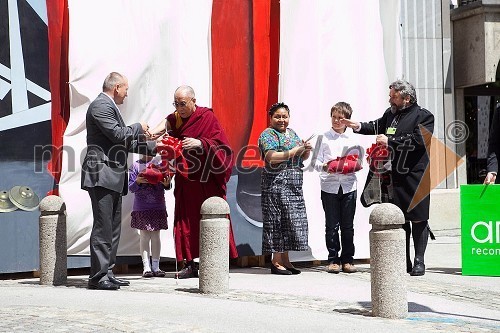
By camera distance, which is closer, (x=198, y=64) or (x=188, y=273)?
(x=188, y=273)

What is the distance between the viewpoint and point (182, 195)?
10.5 m

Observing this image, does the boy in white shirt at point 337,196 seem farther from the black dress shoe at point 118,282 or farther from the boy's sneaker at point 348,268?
the black dress shoe at point 118,282

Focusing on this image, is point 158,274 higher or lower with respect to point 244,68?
lower

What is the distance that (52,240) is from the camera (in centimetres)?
970

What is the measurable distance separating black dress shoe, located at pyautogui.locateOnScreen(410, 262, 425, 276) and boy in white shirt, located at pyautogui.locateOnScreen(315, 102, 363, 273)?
69cm

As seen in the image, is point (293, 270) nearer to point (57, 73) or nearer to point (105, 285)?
point (105, 285)

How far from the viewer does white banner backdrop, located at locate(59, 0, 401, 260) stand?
10.5 m

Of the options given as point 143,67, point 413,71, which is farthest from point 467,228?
point 413,71

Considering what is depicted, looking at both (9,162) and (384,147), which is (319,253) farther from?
(9,162)

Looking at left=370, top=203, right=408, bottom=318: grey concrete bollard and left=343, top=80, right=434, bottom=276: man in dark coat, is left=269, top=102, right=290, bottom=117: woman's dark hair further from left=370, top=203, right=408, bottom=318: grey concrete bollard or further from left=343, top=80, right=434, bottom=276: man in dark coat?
left=370, top=203, right=408, bottom=318: grey concrete bollard

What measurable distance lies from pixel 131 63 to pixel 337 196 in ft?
8.99

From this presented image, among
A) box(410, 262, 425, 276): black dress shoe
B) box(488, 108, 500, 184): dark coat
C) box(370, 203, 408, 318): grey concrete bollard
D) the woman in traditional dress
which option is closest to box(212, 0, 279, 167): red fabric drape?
the woman in traditional dress

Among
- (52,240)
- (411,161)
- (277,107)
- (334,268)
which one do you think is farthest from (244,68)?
(52,240)

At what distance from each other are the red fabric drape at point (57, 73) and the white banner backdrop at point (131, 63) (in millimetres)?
116
